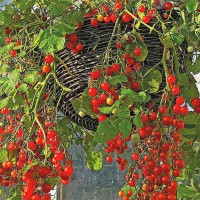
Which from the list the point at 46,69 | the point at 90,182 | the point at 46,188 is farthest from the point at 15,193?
the point at 90,182

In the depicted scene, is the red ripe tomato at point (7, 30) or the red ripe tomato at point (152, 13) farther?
the red ripe tomato at point (7, 30)

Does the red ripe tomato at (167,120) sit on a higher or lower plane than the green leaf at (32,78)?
lower

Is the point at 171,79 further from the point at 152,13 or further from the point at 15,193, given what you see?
the point at 15,193

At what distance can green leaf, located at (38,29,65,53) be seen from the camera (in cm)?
84

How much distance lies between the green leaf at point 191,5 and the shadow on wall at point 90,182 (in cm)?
141

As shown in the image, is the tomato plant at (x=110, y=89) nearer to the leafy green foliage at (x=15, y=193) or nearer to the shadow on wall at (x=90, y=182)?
the leafy green foliage at (x=15, y=193)

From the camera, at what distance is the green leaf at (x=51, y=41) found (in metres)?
0.84

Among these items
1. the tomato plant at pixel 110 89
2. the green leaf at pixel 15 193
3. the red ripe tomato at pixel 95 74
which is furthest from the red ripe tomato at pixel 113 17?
the green leaf at pixel 15 193

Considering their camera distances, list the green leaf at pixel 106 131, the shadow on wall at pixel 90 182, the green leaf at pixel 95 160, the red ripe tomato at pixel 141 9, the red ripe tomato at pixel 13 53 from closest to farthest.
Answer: the green leaf at pixel 106 131, the red ripe tomato at pixel 141 9, the red ripe tomato at pixel 13 53, the green leaf at pixel 95 160, the shadow on wall at pixel 90 182

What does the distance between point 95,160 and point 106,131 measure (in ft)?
1.48


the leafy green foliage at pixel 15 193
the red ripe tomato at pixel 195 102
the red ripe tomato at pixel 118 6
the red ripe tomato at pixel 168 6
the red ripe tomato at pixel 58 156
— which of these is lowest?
the leafy green foliage at pixel 15 193

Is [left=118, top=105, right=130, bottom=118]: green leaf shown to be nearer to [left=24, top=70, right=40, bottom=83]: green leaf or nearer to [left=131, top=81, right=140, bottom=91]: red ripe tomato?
[left=131, top=81, right=140, bottom=91]: red ripe tomato

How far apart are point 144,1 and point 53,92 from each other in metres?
0.23

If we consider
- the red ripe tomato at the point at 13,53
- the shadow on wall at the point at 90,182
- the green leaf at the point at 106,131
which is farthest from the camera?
the shadow on wall at the point at 90,182
